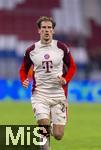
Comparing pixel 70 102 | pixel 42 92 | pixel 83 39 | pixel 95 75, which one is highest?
pixel 83 39

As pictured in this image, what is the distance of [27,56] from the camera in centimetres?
1005

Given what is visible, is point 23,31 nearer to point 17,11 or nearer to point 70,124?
point 17,11

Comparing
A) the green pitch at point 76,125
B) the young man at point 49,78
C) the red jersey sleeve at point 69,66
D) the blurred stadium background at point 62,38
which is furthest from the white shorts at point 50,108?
the blurred stadium background at point 62,38

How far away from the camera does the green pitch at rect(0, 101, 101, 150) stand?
12.9m

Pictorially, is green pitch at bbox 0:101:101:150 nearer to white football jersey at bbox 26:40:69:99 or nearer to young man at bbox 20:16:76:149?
young man at bbox 20:16:76:149

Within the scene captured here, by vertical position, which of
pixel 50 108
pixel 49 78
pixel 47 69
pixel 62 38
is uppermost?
pixel 62 38

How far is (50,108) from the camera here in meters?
10.0

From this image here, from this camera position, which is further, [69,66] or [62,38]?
[62,38]

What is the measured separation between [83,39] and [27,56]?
29.4 metres

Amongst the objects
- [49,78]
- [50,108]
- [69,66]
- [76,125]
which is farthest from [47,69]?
[76,125]

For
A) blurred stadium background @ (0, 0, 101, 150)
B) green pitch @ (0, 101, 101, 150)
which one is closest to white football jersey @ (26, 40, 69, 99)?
green pitch @ (0, 101, 101, 150)

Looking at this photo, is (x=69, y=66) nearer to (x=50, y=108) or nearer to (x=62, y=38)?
(x=50, y=108)

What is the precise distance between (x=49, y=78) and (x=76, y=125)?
7953 mm

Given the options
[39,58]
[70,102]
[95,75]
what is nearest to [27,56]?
[39,58]
